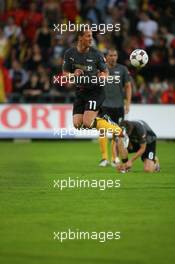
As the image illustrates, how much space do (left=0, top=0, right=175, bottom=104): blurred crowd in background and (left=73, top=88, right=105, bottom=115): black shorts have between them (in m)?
7.56

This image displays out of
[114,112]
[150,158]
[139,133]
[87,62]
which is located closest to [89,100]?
[87,62]

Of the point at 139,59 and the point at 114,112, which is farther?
the point at 114,112

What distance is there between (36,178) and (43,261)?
20.6ft

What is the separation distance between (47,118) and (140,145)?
7985 mm

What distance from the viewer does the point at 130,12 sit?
2511 cm

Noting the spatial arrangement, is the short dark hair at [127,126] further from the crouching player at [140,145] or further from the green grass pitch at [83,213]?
the green grass pitch at [83,213]

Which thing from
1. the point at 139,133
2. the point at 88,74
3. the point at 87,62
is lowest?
the point at 139,133

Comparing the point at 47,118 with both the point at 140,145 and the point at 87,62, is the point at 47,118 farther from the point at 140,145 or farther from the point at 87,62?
the point at 140,145

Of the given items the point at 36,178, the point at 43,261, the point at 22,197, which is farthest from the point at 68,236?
the point at 36,178

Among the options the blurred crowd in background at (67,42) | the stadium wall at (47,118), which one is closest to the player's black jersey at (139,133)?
the stadium wall at (47,118)

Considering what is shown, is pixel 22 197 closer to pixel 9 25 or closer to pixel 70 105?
pixel 70 105

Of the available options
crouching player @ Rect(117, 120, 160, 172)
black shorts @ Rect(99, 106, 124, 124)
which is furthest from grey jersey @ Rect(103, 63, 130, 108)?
crouching player @ Rect(117, 120, 160, 172)

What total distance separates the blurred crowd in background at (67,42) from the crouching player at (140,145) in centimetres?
767

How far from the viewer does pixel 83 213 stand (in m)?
10.8
